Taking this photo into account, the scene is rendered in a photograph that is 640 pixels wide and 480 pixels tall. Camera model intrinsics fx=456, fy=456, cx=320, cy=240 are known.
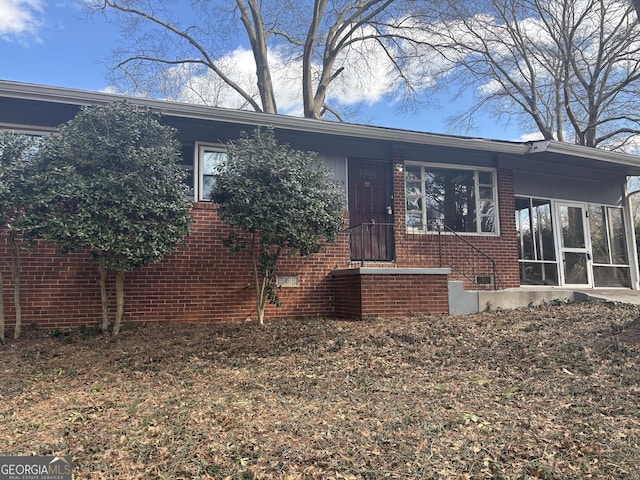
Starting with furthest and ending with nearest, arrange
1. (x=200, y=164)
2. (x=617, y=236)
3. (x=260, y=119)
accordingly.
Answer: (x=617, y=236) → (x=200, y=164) → (x=260, y=119)

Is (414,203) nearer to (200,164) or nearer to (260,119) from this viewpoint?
(260,119)

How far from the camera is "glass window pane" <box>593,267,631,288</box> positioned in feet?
35.1

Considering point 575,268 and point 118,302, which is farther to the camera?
point 575,268

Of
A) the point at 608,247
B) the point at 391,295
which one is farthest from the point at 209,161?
the point at 608,247

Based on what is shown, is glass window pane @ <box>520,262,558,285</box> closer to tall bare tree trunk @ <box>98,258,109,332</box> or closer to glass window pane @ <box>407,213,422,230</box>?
glass window pane @ <box>407,213,422,230</box>

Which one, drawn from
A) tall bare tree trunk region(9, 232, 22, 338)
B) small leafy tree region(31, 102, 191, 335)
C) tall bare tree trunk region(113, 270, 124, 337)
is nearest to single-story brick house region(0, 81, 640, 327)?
tall bare tree trunk region(9, 232, 22, 338)

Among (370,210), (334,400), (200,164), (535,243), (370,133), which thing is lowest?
(334,400)

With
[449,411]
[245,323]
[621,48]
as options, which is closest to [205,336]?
[245,323]

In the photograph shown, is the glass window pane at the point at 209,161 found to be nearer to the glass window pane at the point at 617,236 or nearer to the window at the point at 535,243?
the window at the point at 535,243

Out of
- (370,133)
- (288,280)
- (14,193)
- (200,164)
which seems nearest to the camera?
(14,193)

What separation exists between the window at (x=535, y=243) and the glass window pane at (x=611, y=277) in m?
1.29

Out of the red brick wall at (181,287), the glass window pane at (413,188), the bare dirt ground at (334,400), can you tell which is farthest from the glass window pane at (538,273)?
the red brick wall at (181,287)

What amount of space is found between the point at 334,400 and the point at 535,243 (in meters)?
7.95

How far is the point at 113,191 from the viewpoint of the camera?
5629 millimetres
